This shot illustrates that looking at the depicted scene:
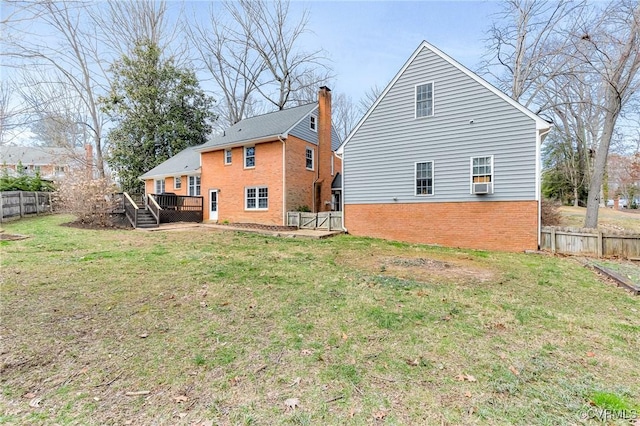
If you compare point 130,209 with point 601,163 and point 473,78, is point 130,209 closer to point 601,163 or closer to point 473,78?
point 473,78

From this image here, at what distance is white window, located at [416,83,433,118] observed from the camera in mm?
11766

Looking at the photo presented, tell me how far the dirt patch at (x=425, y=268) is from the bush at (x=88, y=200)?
43.3 ft

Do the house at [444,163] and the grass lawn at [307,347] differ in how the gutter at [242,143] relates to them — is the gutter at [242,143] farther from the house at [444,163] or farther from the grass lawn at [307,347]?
the grass lawn at [307,347]

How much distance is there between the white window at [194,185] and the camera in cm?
2055

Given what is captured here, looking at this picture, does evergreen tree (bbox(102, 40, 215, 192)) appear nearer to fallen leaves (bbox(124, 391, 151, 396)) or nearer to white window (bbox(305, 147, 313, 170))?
white window (bbox(305, 147, 313, 170))

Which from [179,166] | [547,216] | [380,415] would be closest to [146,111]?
[179,166]

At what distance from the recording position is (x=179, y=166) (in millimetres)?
21906

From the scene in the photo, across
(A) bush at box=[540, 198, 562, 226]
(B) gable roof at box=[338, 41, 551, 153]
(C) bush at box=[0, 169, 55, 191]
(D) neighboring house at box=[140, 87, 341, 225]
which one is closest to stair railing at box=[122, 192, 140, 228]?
(D) neighboring house at box=[140, 87, 341, 225]

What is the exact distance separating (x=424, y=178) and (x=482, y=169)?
2.10 m

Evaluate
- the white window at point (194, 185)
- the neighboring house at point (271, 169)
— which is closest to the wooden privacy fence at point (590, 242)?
the neighboring house at point (271, 169)

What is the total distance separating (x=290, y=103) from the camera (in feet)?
99.0

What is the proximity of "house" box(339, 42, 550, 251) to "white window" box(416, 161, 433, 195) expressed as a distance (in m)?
0.04


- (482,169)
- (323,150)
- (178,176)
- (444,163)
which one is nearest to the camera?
(482,169)

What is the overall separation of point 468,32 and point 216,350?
18882 mm
